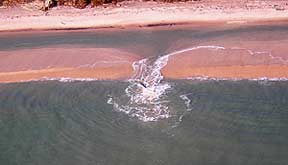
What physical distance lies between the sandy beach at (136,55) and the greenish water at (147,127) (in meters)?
1.16

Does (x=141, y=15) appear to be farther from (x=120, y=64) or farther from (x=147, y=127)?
(x=147, y=127)

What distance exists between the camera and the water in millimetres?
17391

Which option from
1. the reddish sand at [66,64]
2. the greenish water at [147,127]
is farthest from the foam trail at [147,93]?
the reddish sand at [66,64]

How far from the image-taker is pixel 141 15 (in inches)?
1108

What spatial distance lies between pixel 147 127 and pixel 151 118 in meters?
0.66

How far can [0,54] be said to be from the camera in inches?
1032

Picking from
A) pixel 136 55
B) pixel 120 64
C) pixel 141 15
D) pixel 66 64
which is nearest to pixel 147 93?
pixel 120 64

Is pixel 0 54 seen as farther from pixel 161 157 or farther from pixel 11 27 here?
pixel 161 157

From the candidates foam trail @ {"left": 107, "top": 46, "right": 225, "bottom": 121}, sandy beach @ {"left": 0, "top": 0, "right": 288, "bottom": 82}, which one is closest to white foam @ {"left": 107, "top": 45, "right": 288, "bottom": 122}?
foam trail @ {"left": 107, "top": 46, "right": 225, "bottom": 121}

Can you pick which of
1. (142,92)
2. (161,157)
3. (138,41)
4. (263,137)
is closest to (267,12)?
(138,41)

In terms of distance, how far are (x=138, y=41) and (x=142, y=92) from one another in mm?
4889

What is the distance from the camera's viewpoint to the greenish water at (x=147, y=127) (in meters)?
17.2

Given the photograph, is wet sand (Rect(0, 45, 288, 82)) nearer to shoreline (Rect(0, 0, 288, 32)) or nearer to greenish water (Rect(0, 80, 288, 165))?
greenish water (Rect(0, 80, 288, 165))

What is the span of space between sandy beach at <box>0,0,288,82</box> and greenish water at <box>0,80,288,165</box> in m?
1.16
